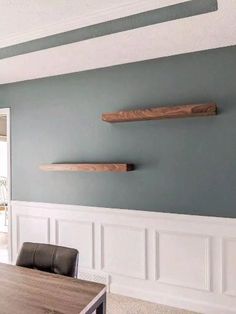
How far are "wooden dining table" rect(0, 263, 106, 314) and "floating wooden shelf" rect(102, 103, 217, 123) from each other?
1.55 meters

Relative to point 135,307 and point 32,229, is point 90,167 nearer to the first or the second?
point 32,229

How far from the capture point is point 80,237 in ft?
9.88

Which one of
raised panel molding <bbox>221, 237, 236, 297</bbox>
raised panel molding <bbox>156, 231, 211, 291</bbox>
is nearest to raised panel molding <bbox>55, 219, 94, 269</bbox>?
raised panel molding <bbox>156, 231, 211, 291</bbox>

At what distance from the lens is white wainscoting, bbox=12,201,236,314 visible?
2367 millimetres

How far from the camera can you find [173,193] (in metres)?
2.57

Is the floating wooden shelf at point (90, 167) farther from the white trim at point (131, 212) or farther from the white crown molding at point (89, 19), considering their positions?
the white crown molding at point (89, 19)

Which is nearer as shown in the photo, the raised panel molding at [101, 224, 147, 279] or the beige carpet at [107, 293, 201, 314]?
the beige carpet at [107, 293, 201, 314]

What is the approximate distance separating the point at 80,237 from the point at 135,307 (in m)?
0.91

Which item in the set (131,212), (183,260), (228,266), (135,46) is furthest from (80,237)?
(135,46)

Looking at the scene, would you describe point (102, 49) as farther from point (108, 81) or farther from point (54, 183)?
point (54, 183)

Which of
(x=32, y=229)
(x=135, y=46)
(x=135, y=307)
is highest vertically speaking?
(x=135, y=46)

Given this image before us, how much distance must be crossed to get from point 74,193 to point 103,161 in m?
0.53

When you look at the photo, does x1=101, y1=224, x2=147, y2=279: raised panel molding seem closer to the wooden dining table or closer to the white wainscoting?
the white wainscoting

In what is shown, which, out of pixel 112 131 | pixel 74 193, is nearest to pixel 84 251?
pixel 74 193
